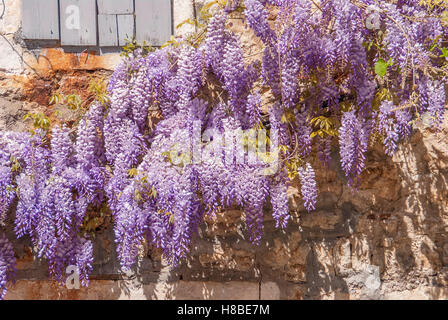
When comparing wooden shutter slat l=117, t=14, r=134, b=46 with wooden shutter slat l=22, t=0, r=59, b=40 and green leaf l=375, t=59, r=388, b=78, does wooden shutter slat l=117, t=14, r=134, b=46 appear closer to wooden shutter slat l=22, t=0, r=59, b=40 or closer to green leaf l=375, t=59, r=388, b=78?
wooden shutter slat l=22, t=0, r=59, b=40

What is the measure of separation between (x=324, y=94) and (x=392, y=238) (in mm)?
803

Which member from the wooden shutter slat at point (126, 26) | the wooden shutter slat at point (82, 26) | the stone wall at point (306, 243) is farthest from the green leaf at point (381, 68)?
the wooden shutter slat at point (82, 26)

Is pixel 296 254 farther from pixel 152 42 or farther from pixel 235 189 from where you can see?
pixel 152 42

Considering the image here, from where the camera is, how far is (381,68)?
87.8 inches

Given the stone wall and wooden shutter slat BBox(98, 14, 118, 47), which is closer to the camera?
the stone wall

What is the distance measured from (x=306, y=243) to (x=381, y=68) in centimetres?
94

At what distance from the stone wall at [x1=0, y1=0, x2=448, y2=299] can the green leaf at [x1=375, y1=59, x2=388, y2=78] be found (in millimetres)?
358

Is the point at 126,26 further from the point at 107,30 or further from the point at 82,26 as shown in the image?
the point at 82,26

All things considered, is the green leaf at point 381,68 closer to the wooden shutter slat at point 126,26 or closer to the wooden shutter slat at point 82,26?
the wooden shutter slat at point 126,26

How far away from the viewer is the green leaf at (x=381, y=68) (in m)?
2.23

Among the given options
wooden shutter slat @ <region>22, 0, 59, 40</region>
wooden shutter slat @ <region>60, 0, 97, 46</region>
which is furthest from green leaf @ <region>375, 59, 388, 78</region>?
wooden shutter slat @ <region>22, 0, 59, 40</region>

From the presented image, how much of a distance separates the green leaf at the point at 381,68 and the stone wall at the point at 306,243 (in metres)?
0.36

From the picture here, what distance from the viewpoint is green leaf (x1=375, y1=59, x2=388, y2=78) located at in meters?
2.23

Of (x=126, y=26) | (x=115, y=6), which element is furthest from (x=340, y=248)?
(x=115, y=6)
